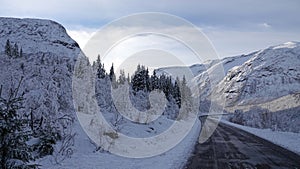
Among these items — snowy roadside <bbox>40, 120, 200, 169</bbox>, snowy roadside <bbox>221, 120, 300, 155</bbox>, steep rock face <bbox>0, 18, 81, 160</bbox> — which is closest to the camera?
snowy roadside <bbox>40, 120, 200, 169</bbox>

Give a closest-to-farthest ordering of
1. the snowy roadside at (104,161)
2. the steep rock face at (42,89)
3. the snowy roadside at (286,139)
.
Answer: the snowy roadside at (104,161)
the steep rock face at (42,89)
the snowy roadside at (286,139)

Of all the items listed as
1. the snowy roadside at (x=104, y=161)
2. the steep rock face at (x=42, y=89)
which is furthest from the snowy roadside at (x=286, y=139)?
the steep rock face at (x=42, y=89)

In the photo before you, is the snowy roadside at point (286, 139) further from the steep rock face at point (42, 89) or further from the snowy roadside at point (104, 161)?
the steep rock face at point (42, 89)

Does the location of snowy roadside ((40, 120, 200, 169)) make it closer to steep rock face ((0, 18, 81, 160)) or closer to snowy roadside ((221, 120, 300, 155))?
steep rock face ((0, 18, 81, 160))

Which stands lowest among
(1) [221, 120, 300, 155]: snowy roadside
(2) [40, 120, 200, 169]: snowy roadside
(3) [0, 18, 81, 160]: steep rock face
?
(2) [40, 120, 200, 169]: snowy roadside

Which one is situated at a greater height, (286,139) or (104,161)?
(286,139)

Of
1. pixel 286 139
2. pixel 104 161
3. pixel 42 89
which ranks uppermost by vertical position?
pixel 42 89

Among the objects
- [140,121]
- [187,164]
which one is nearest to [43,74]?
[187,164]

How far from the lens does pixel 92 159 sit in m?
12.8

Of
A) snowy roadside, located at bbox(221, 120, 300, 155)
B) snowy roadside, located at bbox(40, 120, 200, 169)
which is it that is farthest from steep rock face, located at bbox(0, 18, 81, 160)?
snowy roadside, located at bbox(221, 120, 300, 155)

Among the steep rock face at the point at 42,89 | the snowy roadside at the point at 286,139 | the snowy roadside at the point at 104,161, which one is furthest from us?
the snowy roadside at the point at 286,139

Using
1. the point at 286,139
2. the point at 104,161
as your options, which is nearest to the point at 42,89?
the point at 104,161

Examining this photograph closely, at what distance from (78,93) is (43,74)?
187 inches

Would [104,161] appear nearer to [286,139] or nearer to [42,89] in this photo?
[42,89]
